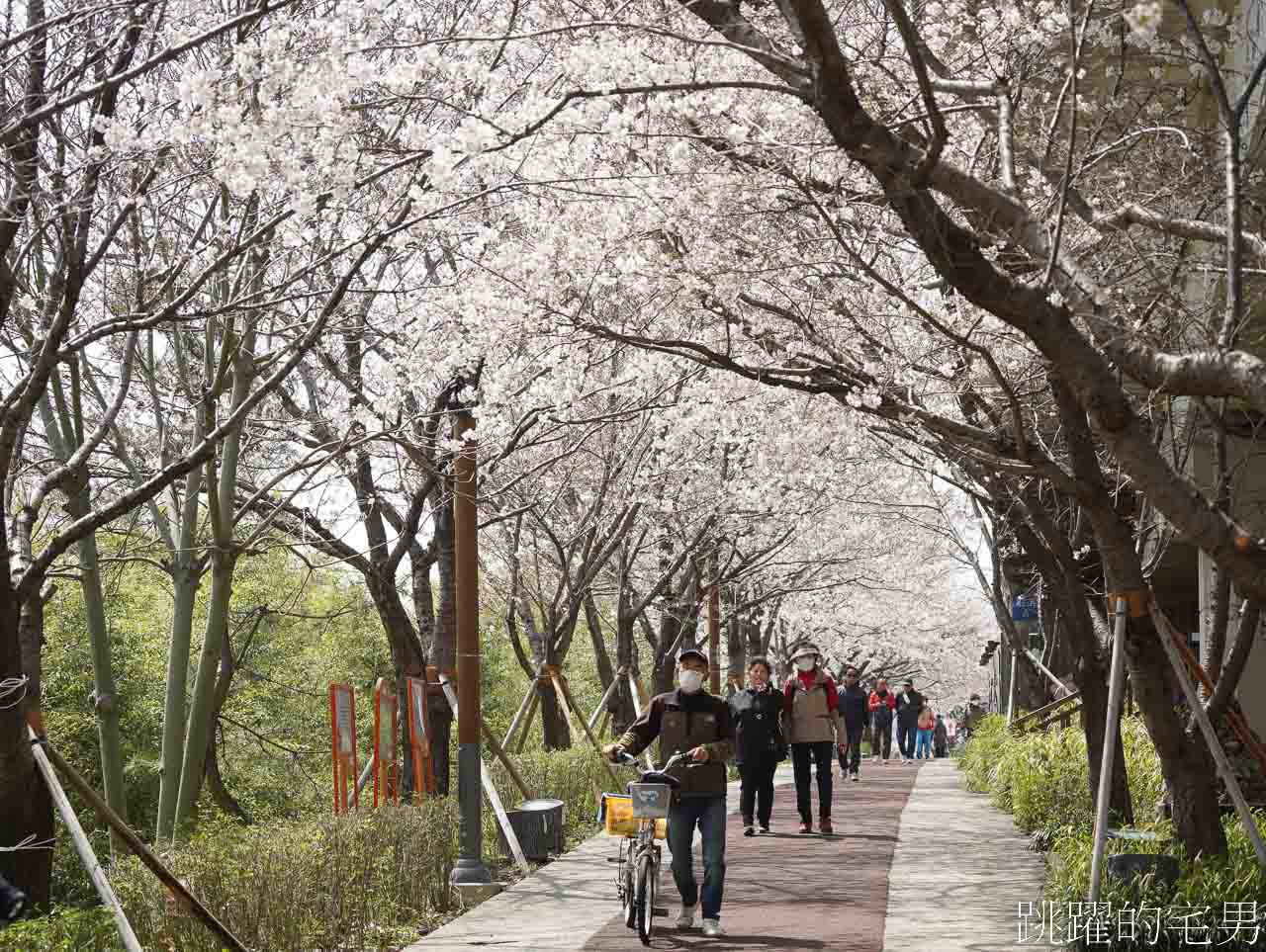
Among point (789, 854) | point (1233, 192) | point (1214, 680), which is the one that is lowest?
point (789, 854)

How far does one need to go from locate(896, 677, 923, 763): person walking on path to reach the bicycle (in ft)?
81.4

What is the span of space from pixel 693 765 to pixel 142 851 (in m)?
3.54

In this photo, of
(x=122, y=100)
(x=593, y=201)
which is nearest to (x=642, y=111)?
(x=593, y=201)

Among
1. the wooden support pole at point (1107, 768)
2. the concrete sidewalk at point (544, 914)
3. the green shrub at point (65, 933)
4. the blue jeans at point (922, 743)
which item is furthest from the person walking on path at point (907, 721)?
the green shrub at point (65, 933)

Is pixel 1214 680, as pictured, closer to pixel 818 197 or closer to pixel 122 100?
pixel 818 197

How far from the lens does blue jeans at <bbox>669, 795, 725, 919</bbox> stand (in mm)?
9344

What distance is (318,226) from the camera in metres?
10.3

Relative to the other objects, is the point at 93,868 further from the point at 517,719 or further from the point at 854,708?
the point at 854,708

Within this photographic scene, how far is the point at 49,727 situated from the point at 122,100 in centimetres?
1510

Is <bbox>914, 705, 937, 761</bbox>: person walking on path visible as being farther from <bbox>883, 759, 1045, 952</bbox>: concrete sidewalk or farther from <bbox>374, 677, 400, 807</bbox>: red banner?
<bbox>374, 677, 400, 807</bbox>: red banner

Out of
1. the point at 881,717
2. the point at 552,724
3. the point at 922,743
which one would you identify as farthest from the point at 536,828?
the point at 922,743

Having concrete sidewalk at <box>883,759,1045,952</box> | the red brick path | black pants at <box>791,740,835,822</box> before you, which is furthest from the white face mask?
black pants at <box>791,740,835,822</box>

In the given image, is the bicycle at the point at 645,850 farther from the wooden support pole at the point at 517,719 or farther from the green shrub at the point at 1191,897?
the wooden support pole at the point at 517,719

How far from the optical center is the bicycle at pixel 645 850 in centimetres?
904
